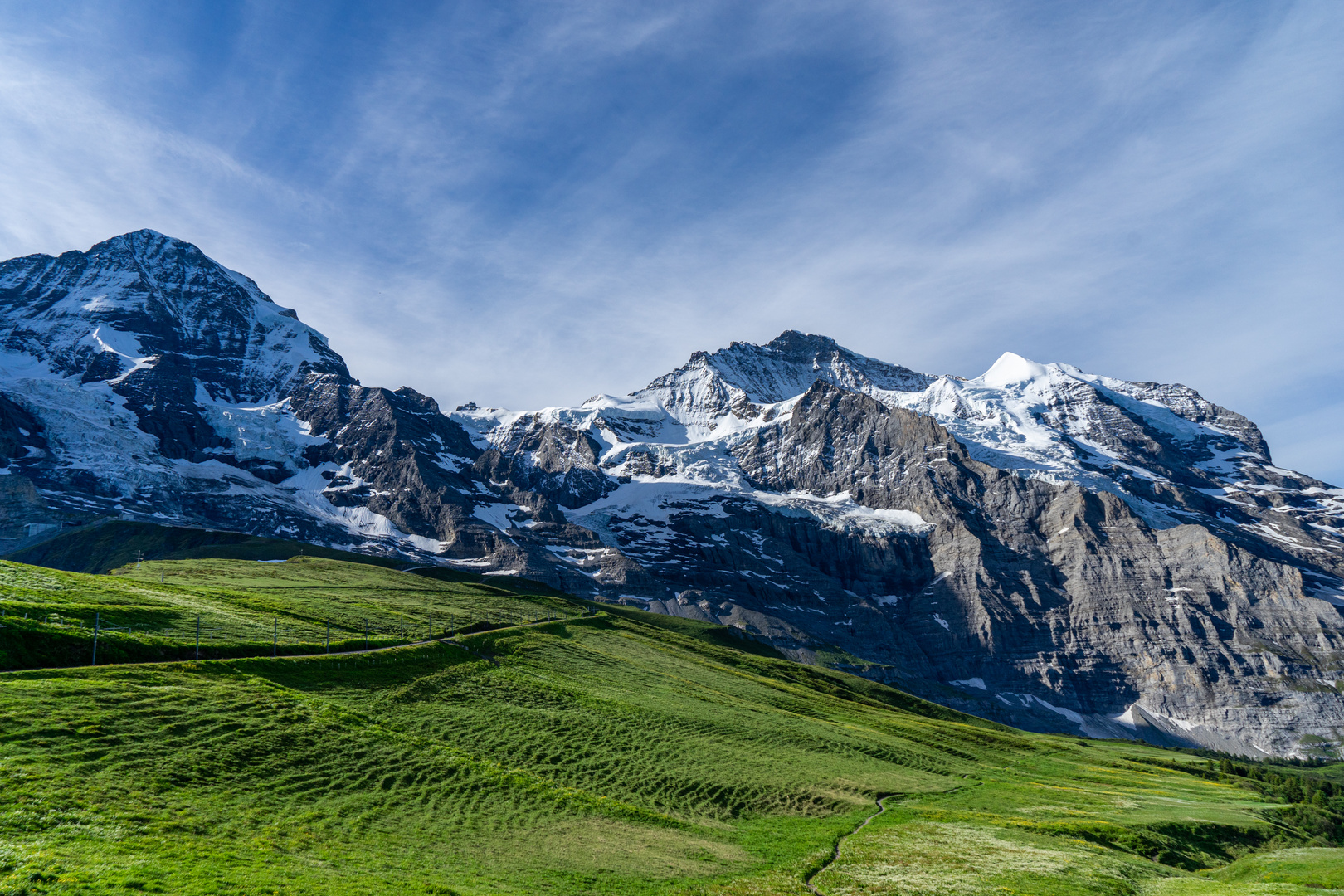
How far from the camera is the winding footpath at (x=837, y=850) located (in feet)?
124

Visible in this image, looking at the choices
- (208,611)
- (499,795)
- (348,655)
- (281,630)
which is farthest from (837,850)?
(208,611)

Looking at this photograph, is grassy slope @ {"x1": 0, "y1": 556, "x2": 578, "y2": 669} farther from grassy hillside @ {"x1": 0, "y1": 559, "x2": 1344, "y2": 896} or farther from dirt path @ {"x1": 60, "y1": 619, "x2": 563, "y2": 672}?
dirt path @ {"x1": 60, "y1": 619, "x2": 563, "y2": 672}

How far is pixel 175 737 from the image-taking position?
124 feet

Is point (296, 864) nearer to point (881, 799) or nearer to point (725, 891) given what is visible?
point (725, 891)

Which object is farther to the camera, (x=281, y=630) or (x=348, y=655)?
(x=281, y=630)

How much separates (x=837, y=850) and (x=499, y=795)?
807 inches

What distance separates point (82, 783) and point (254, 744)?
10127 millimetres

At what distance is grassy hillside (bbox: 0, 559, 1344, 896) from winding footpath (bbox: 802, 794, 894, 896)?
432 mm

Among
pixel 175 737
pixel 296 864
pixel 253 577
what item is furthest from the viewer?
pixel 253 577

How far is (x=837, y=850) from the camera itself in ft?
151

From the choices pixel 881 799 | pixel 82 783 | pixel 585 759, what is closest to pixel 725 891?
pixel 585 759

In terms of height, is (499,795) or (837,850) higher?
(499,795)

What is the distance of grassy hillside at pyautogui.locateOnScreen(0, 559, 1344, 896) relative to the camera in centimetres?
2948

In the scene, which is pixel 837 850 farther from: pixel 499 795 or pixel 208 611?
pixel 208 611
